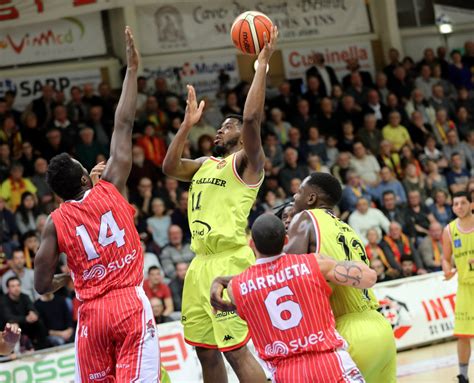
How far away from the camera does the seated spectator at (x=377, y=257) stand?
14.5 m

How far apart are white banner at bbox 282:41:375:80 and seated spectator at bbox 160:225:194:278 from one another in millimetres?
6735

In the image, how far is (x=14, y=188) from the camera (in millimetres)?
13844

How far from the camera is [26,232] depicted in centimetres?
1299

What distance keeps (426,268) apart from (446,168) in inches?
119

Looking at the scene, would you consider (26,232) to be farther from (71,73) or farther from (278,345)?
(278,345)

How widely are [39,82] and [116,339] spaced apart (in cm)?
1136

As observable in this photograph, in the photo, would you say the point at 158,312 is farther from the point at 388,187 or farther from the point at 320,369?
the point at 320,369

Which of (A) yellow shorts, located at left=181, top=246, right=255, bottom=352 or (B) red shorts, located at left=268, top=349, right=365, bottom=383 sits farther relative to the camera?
(A) yellow shorts, located at left=181, top=246, right=255, bottom=352

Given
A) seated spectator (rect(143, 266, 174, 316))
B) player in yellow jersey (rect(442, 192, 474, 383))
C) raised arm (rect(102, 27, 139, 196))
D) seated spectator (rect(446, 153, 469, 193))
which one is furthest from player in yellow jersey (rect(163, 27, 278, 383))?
seated spectator (rect(446, 153, 469, 193))

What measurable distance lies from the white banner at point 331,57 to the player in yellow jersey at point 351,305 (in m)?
13.5

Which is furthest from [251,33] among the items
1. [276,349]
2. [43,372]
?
[43,372]

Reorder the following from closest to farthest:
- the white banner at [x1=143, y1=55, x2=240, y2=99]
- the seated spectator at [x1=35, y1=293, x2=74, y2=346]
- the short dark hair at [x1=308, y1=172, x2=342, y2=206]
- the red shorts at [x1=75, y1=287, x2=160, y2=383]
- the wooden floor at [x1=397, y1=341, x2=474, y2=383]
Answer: the red shorts at [x1=75, y1=287, x2=160, y2=383] → the short dark hair at [x1=308, y1=172, x2=342, y2=206] → the wooden floor at [x1=397, y1=341, x2=474, y2=383] → the seated spectator at [x1=35, y1=293, x2=74, y2=346] → the white banner at [x1=143, y1=55, x2=240, y2=99]

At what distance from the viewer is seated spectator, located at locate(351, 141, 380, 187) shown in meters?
16.6

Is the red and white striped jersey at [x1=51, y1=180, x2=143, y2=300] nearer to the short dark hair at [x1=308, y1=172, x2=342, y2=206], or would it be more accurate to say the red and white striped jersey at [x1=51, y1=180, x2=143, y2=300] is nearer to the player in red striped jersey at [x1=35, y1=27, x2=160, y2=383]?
the player in red striped jersey at [x1=35, y1=27, x2=160, y2=383]
